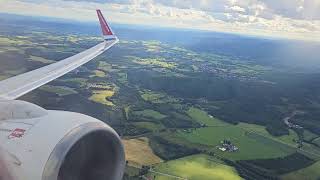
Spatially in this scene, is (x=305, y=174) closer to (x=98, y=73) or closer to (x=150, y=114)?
(x=150, y=114)

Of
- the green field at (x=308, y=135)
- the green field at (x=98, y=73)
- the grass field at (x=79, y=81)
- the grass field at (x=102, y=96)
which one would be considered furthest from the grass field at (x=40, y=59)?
the green field at (x=308, y=135)

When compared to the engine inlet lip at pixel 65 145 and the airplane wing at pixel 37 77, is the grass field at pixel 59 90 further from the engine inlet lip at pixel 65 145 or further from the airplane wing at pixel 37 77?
the engine inlet lip at pixel 65 145

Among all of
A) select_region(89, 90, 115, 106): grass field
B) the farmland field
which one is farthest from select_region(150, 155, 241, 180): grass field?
select_region(89, 90, 115, 106): grass field

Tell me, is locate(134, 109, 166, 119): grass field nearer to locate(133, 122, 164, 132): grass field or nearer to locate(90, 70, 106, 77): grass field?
locate(133, 122, 164, 132): grass field

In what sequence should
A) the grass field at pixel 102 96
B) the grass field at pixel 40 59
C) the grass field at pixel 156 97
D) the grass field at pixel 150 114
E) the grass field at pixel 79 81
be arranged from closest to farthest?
the grass field at pixel 150 114
the grass field at pixel 102 96
the grass field at pixel 156 97
the grass field at pixel 79 81
the grass field at pixel 40 59

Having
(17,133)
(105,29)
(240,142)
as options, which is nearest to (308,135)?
(240,142)

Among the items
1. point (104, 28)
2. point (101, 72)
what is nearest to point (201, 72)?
point (101, 72)
